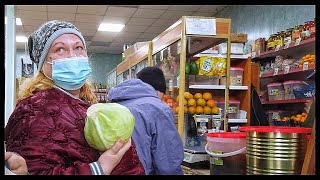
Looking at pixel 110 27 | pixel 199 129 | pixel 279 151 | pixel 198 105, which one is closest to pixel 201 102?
pixel 198 105

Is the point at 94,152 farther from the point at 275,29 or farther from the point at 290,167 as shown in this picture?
the point at 275,29

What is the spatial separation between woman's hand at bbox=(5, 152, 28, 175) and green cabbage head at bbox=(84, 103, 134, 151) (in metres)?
0.24

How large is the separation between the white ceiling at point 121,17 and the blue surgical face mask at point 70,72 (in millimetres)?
6415

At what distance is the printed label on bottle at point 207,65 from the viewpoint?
4.09 metres

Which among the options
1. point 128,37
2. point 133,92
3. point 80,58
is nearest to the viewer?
point 80,58

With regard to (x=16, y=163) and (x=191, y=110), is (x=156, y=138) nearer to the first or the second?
(x=16, y=163)

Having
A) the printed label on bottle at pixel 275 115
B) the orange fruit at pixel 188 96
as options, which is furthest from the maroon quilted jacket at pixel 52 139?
the printed label on bottle at pixel 275 115

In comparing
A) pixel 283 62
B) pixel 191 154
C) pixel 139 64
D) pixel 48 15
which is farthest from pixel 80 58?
pixel 48 15

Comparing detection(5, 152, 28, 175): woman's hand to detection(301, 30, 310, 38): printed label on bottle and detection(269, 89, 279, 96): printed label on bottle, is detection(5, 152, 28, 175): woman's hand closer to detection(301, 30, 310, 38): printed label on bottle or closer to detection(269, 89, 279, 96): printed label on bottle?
detection(301, 30, 310, 38): printed label on bottle

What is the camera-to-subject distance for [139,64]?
19.7 feet

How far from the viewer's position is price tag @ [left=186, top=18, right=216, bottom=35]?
3502 millimetres

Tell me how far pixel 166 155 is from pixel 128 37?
10815mm

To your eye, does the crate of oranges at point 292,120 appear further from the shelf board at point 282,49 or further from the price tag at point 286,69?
the shelf board at point 282,49

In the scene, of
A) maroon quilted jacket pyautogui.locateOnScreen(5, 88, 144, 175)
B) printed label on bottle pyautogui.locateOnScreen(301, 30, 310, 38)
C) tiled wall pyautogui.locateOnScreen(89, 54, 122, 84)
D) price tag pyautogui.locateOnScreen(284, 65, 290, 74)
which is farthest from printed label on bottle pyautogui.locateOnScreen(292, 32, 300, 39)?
tiled wall pyautogui.locateOnScreen(89, 54, 122, 84)
